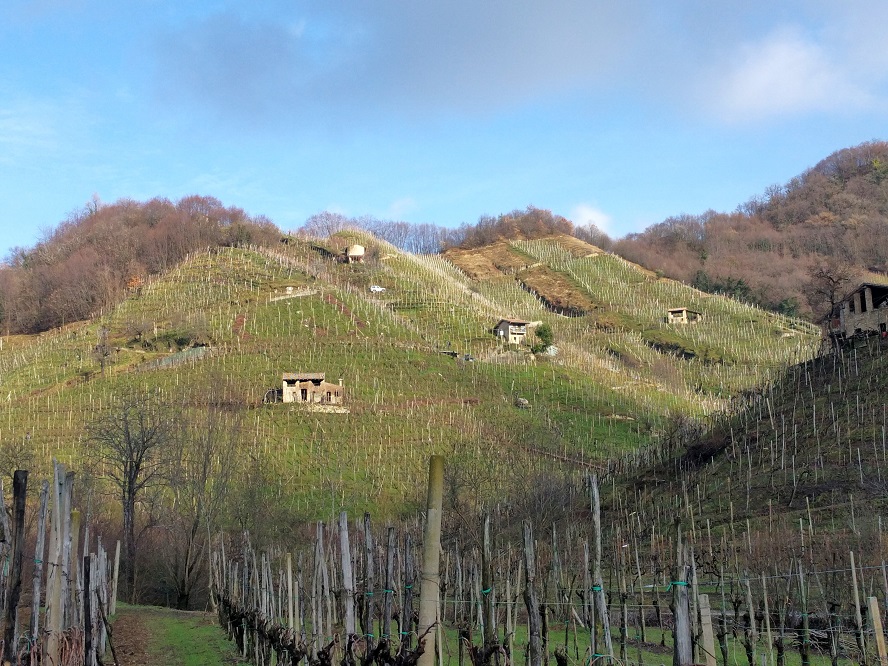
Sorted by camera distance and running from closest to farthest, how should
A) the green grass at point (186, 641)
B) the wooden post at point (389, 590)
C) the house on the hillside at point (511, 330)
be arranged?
the wooden post at point (389, 590) → the green grass at point (186, 641) → the house on the hillside at point (511, 330)

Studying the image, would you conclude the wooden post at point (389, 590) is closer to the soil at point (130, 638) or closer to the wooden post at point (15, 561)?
the wooden post at point (15, 561)

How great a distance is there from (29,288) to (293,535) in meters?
81.2

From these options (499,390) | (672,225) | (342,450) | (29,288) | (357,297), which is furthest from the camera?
(672,225)

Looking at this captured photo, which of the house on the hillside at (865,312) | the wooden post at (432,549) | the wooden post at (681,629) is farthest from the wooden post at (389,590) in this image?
the house on the hillside at (865,312)

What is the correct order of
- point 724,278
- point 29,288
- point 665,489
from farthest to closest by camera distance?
point 724,278 < point 29,288 < point 665,489

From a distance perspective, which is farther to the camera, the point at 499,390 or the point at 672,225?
the point at 672,225

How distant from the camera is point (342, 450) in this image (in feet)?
163

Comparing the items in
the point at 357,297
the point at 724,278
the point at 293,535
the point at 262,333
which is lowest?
the point at 293,535

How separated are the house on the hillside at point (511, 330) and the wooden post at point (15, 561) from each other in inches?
2838

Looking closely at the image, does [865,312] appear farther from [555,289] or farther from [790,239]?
[790,239]

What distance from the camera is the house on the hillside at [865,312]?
37781 millimetres

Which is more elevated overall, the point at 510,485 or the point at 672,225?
the point at 672,225

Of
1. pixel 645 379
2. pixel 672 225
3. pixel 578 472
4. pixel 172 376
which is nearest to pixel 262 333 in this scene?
pixel 172 376

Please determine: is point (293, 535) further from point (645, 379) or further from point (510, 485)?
point (645, 379)
